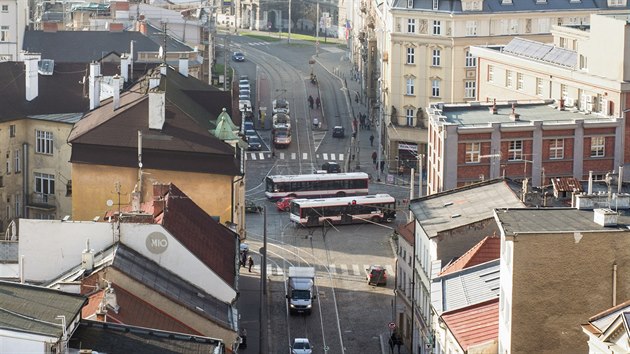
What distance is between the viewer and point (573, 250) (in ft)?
244

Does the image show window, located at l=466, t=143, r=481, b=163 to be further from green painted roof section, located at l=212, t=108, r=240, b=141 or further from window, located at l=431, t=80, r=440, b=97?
window, located at l=431, t=80, r=440, b=97

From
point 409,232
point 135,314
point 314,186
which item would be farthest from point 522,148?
point 135,314

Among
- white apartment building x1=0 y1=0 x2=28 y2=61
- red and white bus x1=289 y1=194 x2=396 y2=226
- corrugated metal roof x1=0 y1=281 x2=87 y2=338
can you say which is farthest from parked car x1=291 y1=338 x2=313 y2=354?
white apartment building x1=0 y1=0 x2=28 y2=61

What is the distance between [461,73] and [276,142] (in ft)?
63.1

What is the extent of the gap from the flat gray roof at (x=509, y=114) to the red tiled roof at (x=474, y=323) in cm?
3718

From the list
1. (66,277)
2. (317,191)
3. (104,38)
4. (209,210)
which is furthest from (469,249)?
(104,38)

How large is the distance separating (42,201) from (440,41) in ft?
173

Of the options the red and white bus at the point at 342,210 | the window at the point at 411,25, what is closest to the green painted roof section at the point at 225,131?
the red and white bus at the point at 342,210

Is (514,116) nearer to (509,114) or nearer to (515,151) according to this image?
(509,114)

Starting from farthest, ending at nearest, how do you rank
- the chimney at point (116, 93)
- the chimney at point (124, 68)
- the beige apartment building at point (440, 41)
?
the beige apartment building at point (440, 41) → the chimney at point (124, 68) → the chimney at point (116, 93)

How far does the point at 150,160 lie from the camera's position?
10881cm

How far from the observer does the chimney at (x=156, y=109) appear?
360 ft

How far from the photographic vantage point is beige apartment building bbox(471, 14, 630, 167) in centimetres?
12569

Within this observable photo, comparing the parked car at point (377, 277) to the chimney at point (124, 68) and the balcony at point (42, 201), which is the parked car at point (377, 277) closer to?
the balcony at point (42, 201)
